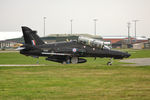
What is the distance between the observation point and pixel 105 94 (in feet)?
44.2

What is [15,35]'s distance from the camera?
575 ft

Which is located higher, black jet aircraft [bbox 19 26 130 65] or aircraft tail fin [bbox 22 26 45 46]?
aircraft tail fin [bbox 22 26 45 46]

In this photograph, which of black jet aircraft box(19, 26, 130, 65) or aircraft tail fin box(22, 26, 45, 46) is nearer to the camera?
black jet aircraft box(19, 26, 130, 65)

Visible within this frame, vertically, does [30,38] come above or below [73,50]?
above

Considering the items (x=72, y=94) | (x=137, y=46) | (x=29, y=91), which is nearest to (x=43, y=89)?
(x=29, y=91)

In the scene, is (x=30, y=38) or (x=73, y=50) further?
(x=30, y=38)

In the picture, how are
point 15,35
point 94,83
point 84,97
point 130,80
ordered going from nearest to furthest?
point 84,97
point 94,83
point 130,80
point 15,35

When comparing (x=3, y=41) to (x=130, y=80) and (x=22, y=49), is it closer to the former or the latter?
(x=22, y=49)

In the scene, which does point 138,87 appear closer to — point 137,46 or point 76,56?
point 76,56

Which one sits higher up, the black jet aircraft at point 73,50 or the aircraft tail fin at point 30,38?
the aircraft tail fin at point 30,38

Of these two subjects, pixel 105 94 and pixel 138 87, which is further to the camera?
pixel 138 87

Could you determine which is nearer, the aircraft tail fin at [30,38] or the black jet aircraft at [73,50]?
the black jet aircraft at [73,50]

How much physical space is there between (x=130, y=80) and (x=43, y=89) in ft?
17.8

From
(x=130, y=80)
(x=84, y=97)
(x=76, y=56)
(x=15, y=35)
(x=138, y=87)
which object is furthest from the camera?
(x=15, y=35)
